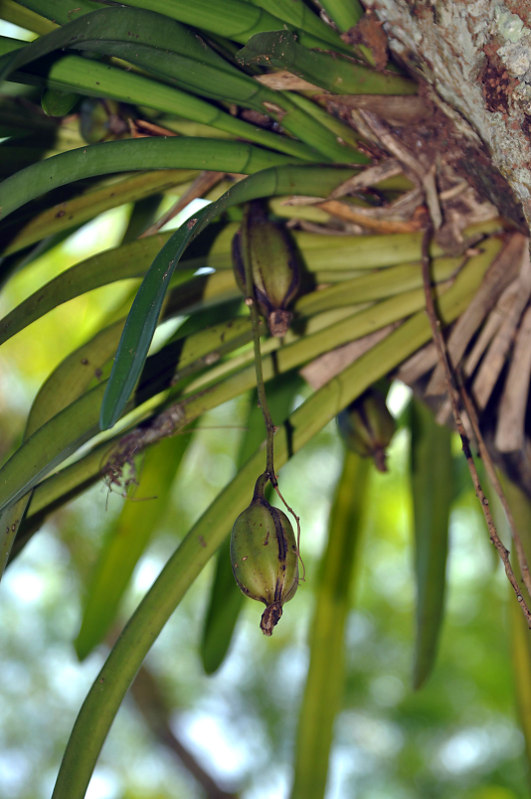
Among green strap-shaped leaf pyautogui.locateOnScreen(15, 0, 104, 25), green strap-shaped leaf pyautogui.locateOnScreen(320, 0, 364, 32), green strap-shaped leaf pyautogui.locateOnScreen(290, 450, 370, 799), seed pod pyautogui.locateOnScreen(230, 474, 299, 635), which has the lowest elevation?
seed pod pyautogui.locateOnScreen(230, 474, 299, 635)

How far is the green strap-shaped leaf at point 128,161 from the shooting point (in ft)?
1.95

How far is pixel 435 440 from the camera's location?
1184 millimetres

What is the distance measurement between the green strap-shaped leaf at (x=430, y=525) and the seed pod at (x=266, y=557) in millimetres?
596

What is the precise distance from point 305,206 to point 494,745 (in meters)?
3.17

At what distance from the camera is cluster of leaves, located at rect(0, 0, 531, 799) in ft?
2.14

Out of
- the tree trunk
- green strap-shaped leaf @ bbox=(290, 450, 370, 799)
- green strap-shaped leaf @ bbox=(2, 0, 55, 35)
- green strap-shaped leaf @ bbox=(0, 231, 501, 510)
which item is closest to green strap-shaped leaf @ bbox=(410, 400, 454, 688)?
green strap-shaped leaf @ bbox=(290, 450, 370, 799)

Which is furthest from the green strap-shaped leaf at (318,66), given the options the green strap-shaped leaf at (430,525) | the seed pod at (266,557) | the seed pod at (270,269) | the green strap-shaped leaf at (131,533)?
the green strap-shaped leaf at (131,533)

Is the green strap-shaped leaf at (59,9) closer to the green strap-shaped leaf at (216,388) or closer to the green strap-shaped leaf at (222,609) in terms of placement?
the green strap-shaped leaf at (216,388)

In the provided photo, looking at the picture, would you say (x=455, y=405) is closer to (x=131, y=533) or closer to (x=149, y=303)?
(x=149, y=303)

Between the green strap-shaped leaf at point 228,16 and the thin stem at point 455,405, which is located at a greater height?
the green strap-shaped leaf at point 228,16

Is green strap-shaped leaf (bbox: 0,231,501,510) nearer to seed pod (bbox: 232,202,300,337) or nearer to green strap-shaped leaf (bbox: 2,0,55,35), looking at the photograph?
seed pod (bbox: 232,202,300,337)

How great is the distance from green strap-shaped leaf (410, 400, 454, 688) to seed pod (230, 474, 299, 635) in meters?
0.60

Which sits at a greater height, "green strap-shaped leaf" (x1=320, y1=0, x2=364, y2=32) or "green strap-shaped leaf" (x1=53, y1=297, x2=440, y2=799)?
"green strap-shaped leaf" (x1=320, y1=0, x2=364, y2=32)

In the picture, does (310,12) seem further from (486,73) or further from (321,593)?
(321,593)
